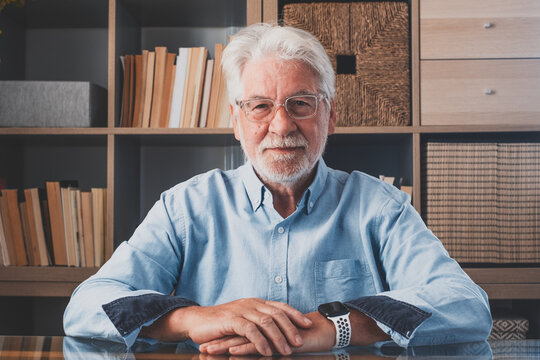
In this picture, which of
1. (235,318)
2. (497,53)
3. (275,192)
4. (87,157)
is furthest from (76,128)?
(497,53)

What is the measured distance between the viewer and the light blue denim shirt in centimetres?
113

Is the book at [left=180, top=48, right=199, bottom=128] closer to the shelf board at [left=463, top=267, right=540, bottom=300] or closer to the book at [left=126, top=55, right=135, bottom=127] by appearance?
the book at [left=126, top=55, right=135, bottom=127]

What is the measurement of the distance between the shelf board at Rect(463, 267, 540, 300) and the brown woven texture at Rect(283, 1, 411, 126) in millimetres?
595

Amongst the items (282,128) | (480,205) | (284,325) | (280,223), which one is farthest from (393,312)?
Answer: (480,205)

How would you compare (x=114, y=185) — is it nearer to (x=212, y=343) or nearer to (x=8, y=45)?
(x=8, y=45)

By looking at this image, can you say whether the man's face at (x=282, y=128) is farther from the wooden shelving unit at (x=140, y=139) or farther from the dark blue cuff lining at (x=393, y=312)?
the wooden shelving unit at (x=140, y=139)

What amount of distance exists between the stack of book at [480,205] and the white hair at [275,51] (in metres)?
0.70

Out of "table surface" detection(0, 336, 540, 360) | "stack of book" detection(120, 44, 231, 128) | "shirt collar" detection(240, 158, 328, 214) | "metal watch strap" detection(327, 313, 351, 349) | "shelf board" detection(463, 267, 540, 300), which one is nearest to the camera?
"table surface" detection(0, 336, 540, 360)

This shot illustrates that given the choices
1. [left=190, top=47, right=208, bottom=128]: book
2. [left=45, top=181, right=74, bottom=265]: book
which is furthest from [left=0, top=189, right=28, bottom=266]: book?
[left=190, top=47, right=208, bottom=128]: book

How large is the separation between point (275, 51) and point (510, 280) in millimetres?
1189

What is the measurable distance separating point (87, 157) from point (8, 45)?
0.54 metres

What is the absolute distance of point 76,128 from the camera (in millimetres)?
1806

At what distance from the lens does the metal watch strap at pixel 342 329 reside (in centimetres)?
80

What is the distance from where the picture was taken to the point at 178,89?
1.87 meters
